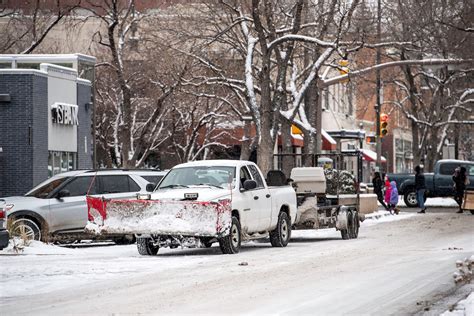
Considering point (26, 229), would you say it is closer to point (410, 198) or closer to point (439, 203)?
point (410, 198)

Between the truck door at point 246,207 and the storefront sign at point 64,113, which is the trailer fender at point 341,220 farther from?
the storefront sign at point 64,113

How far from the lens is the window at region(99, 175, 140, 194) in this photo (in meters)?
28.2

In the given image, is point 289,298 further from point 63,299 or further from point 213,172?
point 213,172

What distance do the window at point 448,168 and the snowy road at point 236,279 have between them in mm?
28200

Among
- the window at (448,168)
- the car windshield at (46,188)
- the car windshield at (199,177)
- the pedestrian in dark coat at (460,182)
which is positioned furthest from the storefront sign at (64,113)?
the window at (448,168)

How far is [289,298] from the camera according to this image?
14508 mm

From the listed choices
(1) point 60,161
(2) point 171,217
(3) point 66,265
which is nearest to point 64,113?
(1) point 60,161

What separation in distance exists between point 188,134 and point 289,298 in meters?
46.8

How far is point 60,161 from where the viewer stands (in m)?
39.3

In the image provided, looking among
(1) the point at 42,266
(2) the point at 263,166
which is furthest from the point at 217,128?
(1) the point at 42,266

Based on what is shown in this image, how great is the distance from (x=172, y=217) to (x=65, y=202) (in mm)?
5669

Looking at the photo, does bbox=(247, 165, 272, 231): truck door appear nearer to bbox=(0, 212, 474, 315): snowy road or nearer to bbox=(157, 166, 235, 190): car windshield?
bbox=(0, 212, 474, 315): snowy road

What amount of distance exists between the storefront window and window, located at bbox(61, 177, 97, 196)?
33.8ft

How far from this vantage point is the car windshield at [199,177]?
23594mm
